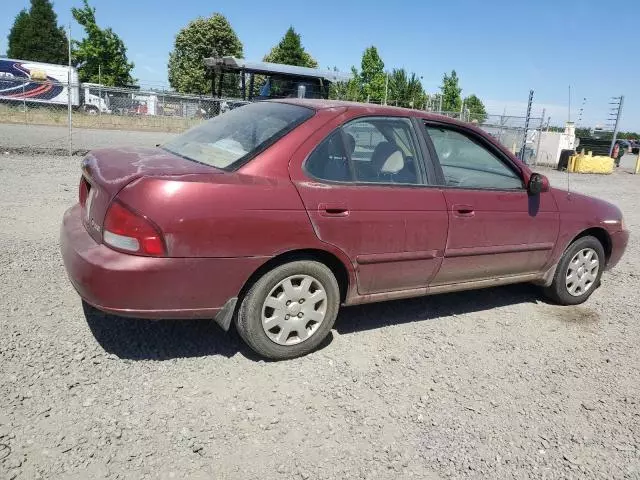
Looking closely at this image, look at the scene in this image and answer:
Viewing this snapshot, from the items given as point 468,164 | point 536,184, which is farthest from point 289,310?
point 536,184

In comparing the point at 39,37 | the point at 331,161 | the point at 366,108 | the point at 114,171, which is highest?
the point at 39,37

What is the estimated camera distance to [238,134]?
3.59 metres

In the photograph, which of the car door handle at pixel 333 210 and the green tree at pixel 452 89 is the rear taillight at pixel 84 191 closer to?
the car door handle at pixel 333 210

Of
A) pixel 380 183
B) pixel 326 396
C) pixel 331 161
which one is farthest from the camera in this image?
pixel 380 183

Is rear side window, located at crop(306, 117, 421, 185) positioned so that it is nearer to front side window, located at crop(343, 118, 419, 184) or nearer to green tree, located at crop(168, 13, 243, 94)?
front side window, located at crop(343, 118, 419, 184)

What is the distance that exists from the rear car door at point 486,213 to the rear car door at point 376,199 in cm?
16

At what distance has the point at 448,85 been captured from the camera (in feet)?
144

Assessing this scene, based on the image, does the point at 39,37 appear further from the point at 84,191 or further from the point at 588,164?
the point at 84,191

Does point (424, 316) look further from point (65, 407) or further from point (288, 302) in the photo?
point (65, 407)

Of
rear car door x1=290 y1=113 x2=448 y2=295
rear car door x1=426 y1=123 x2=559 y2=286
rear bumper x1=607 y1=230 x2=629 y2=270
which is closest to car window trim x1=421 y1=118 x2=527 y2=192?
rear car door x1=426 y1=123 x2=559 y2=286

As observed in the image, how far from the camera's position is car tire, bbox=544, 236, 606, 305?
473 centimetres

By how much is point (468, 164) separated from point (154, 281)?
8.67 feet

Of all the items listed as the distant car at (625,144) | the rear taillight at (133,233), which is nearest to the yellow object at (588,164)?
the distant car at (625,144)

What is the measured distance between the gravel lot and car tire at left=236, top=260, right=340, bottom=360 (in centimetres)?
14
